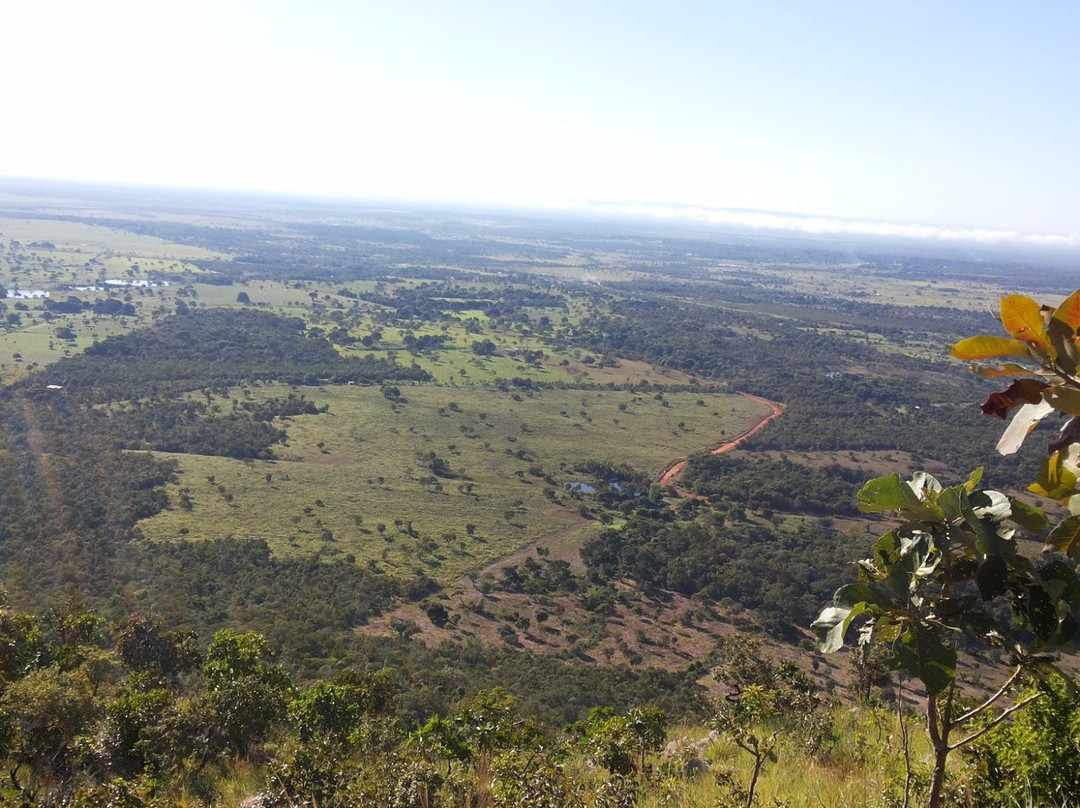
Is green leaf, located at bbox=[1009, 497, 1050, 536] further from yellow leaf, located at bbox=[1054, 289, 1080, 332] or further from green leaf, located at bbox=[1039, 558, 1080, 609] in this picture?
yellow leaf, located at bbox=[1054, 289, 1080, 332]

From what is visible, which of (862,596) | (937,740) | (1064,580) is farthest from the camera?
(937,740)

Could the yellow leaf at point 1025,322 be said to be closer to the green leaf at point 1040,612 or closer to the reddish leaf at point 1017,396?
the reddish leaf at point 1017,396

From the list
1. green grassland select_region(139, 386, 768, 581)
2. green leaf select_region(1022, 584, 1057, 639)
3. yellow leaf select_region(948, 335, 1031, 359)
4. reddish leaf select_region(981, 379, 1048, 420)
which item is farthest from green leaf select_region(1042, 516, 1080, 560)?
green grassland select_region(139, 386, 768, 581)

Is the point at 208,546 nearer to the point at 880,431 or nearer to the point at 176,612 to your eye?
the point at 176,612

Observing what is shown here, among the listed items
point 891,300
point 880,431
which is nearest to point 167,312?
point 880,431

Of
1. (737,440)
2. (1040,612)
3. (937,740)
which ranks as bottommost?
(737,440)

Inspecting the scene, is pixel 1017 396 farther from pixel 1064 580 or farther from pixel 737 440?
pixel 737 440

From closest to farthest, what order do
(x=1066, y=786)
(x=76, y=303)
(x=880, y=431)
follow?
(x=1066, y=786) → (x=880, y=431) → (x=76, y=303)

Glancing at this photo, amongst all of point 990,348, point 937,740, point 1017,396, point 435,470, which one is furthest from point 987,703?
point 435,470
